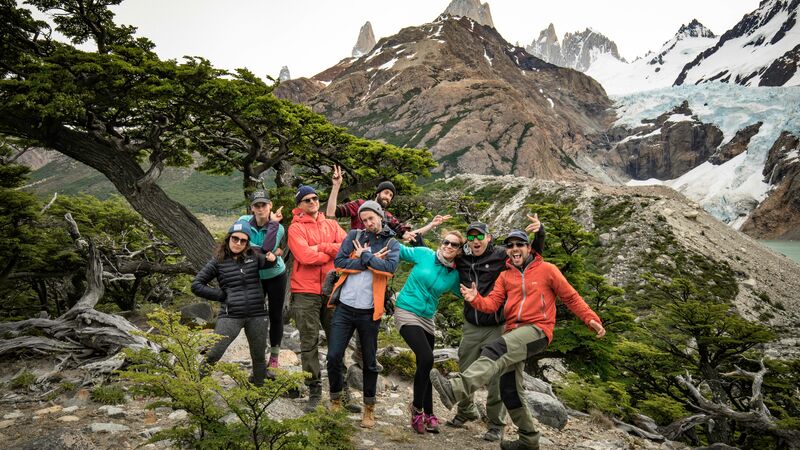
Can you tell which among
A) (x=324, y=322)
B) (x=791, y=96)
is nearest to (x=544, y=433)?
(x=324, y=322)

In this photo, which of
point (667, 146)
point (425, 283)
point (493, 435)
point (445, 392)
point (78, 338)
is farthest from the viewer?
point (667, 146)

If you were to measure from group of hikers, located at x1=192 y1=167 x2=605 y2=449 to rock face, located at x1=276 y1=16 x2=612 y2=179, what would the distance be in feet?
366

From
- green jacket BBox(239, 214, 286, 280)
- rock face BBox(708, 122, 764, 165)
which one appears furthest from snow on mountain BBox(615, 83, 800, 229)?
green jacket BBox(239, 214, 286, 280)

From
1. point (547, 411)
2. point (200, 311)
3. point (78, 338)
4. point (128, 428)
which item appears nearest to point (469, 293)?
point (547, 411)

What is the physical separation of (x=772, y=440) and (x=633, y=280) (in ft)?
62.7

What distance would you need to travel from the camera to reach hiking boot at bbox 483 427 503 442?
5.12m

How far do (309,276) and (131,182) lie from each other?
8454 mm

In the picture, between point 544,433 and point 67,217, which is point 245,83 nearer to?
point 67,217

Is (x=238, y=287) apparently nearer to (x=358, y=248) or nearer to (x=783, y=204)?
(x=358, y=248)

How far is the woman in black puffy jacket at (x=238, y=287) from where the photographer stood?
482 cm

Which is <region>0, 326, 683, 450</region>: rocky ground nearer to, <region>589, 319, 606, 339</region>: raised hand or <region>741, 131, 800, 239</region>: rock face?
<region>589, 319, 606, 339</region>: raised hand

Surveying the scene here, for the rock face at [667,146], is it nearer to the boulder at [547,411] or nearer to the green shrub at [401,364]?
the green shrub at [401,364]

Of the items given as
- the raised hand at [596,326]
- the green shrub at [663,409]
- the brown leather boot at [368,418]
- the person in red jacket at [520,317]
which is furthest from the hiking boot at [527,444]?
Answer: the green shrub at [663,409]

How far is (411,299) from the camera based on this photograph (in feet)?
16.3
